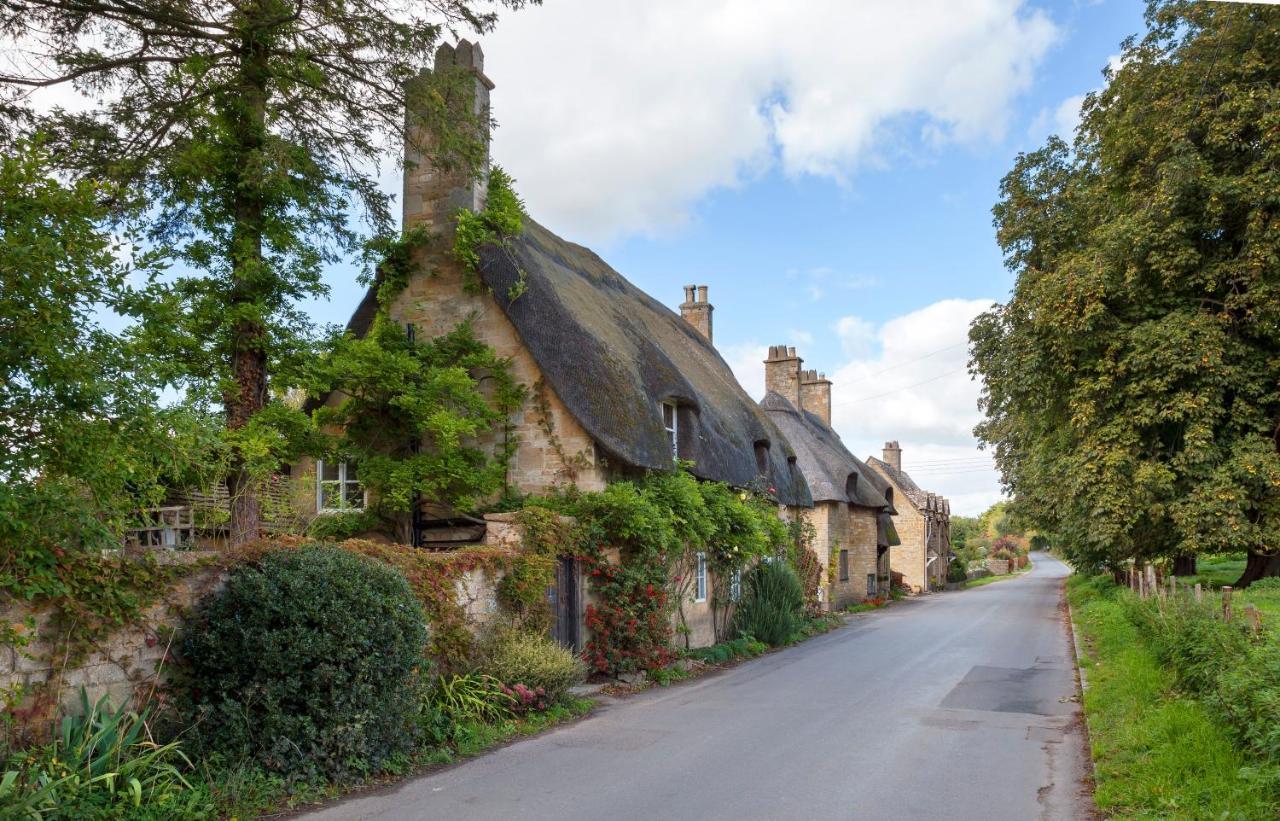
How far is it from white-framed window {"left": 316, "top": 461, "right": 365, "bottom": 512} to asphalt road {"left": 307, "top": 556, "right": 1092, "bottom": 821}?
22.2ft

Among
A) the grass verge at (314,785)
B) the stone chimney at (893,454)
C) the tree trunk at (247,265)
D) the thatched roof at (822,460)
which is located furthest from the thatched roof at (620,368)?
the stone chimney at (893,454)

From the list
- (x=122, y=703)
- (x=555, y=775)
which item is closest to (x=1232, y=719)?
(x=555, y=775)

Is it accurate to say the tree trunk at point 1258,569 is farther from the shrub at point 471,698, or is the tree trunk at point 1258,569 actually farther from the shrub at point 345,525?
the shrub at point 345,525

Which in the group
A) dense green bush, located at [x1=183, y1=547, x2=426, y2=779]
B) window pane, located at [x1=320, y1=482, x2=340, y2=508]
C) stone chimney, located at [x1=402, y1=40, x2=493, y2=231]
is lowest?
dense green bush, located at [x1=183, y1=547, x2=426, y2=779]

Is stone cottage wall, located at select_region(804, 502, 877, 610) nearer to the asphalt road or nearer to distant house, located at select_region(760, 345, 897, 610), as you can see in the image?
distant house, located at select_region(760, 345, 897, 610)

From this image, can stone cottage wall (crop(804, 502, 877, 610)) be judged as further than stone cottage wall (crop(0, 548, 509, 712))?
Yes

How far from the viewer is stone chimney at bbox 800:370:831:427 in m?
40.8

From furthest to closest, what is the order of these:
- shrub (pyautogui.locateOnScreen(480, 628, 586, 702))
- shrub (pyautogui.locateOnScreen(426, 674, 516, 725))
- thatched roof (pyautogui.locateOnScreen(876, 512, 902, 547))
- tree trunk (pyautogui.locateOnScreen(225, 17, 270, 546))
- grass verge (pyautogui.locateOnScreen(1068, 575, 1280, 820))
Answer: thatched roof (pyautogui.locateOnScreen(876, 512, 902, 547)) → tree trunk (pyautogui.locateOnScreen(225, 17, 270, 546)) → shrub (pyautogui.locateOnScreen(480, 628, 586, 702)) → shrub (pyautogui.locateOnScreen(426, 674, 516, 725)) → grass verge (pyautogui.locateOnScreen(1068, 575, 1280, 820))

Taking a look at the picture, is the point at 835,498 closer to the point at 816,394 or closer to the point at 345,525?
the point at 816,394

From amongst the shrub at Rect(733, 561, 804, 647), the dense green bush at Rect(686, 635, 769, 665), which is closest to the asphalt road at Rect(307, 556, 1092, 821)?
the dense green bush at Rect(686, 635, 769, 665)

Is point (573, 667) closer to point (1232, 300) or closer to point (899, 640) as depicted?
point (899, 640)

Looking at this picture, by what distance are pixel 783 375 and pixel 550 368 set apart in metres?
21.6

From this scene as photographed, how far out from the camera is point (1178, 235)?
59.6ft

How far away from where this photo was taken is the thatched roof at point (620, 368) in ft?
46.7
